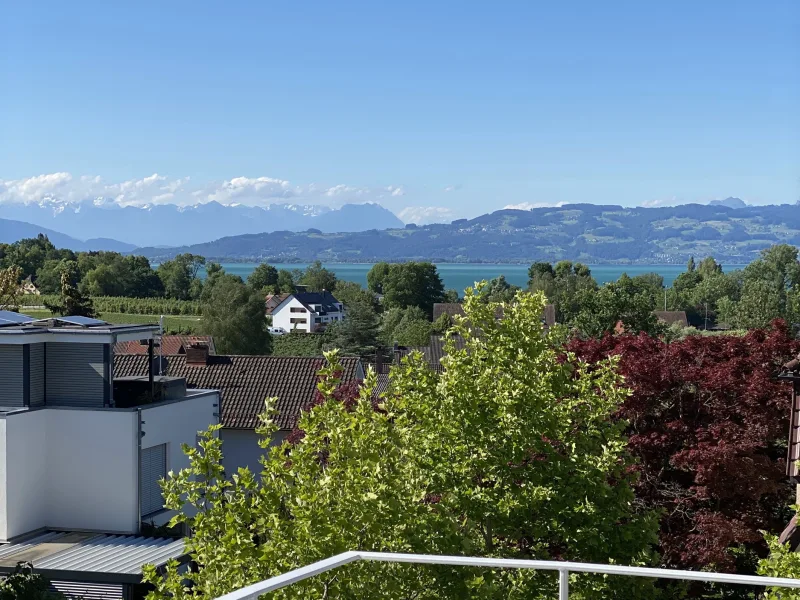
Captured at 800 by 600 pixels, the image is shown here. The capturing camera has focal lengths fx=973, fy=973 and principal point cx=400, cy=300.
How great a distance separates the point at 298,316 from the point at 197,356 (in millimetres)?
116679

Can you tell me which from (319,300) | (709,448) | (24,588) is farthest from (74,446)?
(319,300)

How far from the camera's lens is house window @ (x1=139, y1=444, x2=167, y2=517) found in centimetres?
2008

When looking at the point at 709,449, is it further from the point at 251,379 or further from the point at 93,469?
the point at 251,379

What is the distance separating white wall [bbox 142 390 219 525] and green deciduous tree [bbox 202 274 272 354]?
59.1 metres

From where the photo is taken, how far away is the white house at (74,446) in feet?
63.1

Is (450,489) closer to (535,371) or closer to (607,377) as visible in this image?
(535,371)

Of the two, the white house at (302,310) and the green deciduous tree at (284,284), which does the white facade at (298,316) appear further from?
the green deciduous tree at (284,284)

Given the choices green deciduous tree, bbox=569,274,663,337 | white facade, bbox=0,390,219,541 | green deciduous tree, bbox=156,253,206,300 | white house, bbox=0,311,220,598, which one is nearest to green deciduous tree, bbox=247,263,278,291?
green deciduous tree, bbox=156,253,206,300

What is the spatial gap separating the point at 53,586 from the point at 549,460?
11218 mm

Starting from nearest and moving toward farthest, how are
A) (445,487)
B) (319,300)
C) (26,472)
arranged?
(445,487) < (26,472) < (319,300)

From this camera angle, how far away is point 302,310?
152 m

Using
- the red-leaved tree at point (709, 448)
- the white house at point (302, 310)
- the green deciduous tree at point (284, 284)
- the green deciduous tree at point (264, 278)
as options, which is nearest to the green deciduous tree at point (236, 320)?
the white house at point (302, 310)

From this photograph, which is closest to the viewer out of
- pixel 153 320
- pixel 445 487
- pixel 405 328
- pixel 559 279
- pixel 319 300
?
pixel 445 487

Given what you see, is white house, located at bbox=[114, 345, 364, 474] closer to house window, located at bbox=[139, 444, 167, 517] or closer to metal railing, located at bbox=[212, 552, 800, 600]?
house window, located at bbox=[139, 444, 167, 517]
